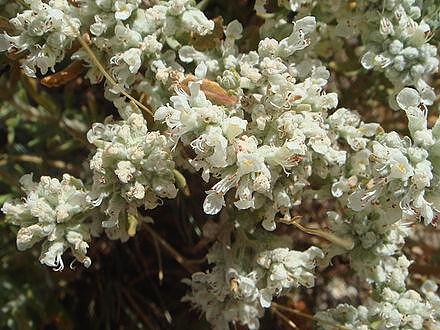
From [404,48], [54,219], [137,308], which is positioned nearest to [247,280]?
[54,219]

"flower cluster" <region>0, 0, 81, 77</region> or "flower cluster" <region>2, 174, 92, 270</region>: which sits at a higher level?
"flower cluster" <region>0, 0, 81, 77</region>

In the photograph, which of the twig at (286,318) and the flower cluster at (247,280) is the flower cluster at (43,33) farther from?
the twig at (286,318)

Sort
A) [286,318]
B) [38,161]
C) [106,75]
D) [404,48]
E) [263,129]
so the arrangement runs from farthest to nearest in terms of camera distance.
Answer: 1. [38,161]
2. [286,318]
3. [404,48]
4. [106,75]
5. [263,129]

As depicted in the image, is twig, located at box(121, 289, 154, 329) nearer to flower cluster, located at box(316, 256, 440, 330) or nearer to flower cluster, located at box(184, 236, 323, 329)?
flower cluster, located at box(184, 236, 323, 329)

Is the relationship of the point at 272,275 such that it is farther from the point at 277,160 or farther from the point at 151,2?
the point at 151,2

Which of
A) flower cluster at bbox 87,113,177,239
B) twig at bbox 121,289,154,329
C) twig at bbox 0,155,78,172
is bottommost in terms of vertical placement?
twig at bbox 121,289,154,329

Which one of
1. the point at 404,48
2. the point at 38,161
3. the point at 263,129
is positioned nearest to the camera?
the point at 263,129

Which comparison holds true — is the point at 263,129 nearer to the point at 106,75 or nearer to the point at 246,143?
the point at 246,143

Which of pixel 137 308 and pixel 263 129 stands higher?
pixel 263 129

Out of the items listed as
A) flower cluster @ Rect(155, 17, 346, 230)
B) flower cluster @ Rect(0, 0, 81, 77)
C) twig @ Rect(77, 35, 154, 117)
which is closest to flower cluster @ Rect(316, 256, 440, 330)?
flower cluster @ Rect(155, 17, 346, 230)

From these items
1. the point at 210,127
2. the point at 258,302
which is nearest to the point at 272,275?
the point at 258,302

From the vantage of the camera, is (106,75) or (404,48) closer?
(106,75)
